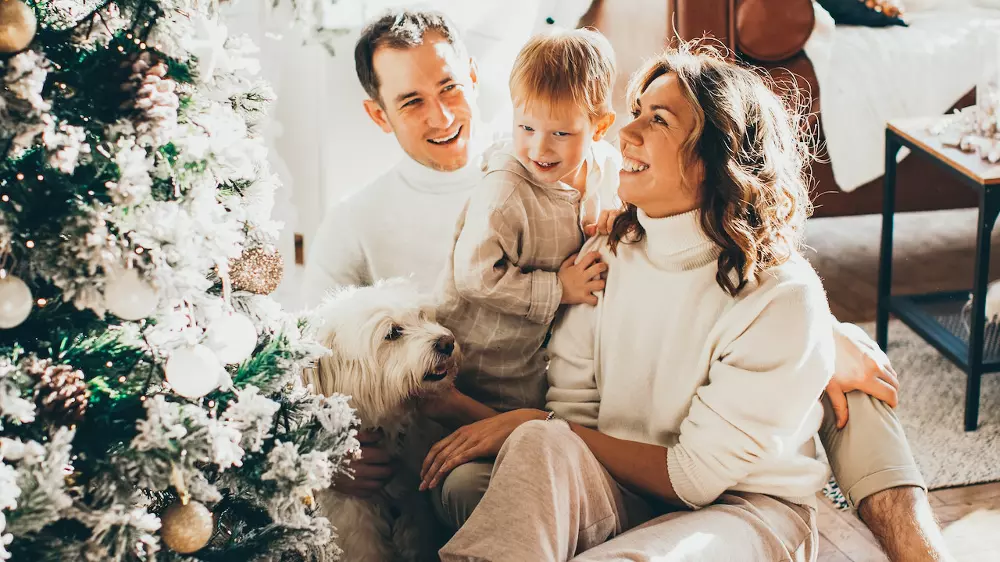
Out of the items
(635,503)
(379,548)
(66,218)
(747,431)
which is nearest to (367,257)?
(379,548)

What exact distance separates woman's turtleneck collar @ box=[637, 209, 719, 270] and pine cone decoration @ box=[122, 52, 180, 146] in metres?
0.85

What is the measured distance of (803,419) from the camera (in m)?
1.52

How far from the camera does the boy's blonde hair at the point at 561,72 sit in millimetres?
1656

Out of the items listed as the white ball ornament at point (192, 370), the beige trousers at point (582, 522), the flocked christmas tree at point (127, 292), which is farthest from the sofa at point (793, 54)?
the white ball ornament at point (192, 370)

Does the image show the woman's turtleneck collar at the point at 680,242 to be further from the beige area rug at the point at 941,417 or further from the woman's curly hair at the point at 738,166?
the beige area rug at the point at 941,417

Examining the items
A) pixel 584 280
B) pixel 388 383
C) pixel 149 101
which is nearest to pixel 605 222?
pixel 584 280

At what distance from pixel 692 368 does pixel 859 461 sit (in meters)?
0.38

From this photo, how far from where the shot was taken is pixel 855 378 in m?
1.70

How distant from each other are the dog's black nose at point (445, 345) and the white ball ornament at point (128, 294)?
2.10 feet

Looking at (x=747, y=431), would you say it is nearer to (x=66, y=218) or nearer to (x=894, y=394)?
(x=894, y=394)

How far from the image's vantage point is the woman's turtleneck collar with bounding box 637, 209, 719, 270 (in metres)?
1.58

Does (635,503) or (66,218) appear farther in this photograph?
(635,503)

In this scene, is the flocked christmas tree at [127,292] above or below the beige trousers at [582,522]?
above

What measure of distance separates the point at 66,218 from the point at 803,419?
43.6 inches
